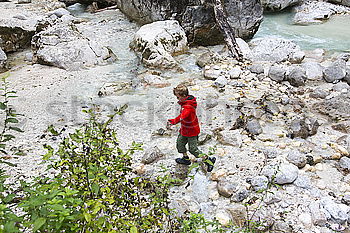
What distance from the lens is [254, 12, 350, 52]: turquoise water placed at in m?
9.91

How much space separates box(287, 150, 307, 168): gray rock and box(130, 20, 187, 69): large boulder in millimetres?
4365

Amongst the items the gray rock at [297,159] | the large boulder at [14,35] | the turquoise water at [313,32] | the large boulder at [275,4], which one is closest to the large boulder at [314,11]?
the turquoise water at [313,32]

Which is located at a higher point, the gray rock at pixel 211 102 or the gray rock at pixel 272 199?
the gray rock at pixel 272 199

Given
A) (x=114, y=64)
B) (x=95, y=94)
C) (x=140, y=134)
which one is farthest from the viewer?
(x=114, y=64)

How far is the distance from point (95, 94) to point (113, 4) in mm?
9491

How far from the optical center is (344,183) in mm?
3773

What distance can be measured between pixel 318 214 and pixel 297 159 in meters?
0.95

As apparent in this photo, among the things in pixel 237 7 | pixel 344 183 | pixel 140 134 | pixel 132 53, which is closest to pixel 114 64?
pixel 132 53

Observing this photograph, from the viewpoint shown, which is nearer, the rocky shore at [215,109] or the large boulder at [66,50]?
the rocky shore at [215,109]

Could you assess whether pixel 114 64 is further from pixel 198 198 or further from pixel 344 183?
pixel 344 183

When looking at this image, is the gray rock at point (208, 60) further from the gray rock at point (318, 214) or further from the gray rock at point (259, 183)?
the gray rock at point (318, 214)

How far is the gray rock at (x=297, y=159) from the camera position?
4070mm

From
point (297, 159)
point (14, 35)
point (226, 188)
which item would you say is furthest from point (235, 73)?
point (14, 35)

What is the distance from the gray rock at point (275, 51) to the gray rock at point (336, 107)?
8.89 ft
